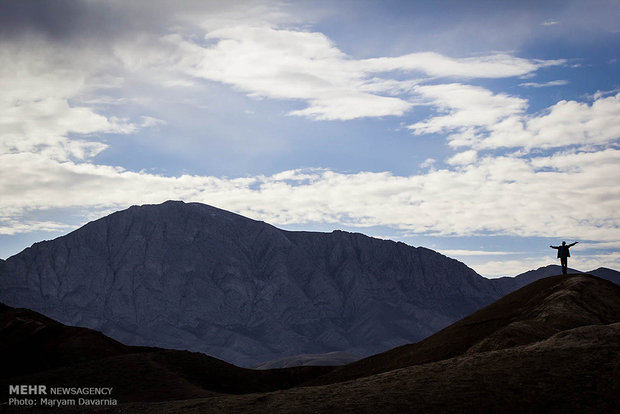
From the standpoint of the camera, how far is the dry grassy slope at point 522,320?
4350cm

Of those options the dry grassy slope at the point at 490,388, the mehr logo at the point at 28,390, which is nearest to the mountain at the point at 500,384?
the dry grassy slope at the point at 490,388

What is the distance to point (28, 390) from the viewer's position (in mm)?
51562

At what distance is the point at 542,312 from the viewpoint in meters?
47.0

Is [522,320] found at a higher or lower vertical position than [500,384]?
higher

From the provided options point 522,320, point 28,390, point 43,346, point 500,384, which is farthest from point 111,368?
point 500,384

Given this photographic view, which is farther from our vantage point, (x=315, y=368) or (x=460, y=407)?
(x=315, y=368)

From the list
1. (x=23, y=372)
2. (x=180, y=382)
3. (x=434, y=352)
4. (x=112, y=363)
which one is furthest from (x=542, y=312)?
(x=23, y=372)

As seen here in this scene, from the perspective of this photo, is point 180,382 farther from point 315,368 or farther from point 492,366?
point 492,366

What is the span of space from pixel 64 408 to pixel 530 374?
29431mm

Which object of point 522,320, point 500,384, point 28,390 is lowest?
point 28,390

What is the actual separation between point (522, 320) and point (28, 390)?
3984 centimetres

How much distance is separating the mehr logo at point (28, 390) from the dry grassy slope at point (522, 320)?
23.6 meters

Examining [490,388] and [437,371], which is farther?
[437,371]

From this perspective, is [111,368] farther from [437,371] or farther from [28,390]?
[437,371]
